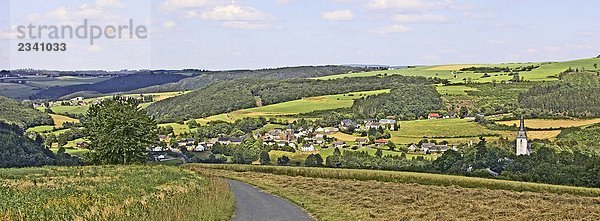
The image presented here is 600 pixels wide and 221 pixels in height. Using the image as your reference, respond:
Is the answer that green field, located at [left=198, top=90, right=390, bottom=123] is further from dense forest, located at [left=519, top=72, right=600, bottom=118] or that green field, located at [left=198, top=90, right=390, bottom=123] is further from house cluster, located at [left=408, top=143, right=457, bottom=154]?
house cluster, located at [left=408, top=143, right=457, bottom=154]

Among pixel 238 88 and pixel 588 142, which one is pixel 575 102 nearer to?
pixel 588 142

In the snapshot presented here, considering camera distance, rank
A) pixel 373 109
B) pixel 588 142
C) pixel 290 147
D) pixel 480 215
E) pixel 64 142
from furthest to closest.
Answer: pixel 373 109
pixel 64 142
pixel 290 147
pixel 588 142
pixel 480 215

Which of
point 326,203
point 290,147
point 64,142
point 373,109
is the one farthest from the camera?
point 373,109

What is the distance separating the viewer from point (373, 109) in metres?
153

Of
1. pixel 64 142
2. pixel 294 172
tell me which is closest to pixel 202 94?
pixel 64 142

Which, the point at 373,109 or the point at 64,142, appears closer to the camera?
the point at 64,142

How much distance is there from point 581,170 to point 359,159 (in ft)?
113

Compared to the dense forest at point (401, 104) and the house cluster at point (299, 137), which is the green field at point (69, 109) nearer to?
the house cluster at point (299, 137)

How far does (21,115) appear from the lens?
494ft

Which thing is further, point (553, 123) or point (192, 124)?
point (192, 124)

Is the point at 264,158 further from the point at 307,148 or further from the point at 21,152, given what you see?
the point at 21,152

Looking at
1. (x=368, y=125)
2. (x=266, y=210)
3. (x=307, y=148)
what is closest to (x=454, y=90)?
(x=368, y=125)

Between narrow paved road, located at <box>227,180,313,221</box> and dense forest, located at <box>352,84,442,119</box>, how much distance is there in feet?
372

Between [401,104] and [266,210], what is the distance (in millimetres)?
130721
